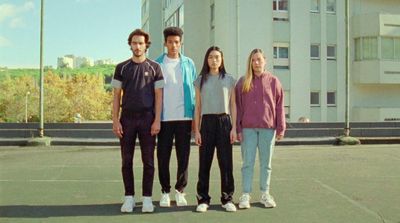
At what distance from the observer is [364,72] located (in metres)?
29.5

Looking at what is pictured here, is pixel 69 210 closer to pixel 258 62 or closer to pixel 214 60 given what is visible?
pixel 214 60

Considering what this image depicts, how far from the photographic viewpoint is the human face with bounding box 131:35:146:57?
5.76m

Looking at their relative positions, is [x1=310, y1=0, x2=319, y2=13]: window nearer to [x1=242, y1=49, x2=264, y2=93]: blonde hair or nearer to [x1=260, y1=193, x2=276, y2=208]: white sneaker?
[x1=242, y1=49, x2=264, y2=93]: blonde hair

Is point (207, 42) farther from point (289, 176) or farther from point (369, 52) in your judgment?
point (289, 176)

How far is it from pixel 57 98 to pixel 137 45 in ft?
173

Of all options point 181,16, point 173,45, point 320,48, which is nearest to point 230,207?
point 173,45

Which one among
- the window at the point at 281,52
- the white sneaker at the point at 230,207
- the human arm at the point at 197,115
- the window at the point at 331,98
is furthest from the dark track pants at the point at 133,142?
the window at the point at 331,98

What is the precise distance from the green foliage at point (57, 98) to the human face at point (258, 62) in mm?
50195

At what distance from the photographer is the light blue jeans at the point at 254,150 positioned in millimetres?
6051

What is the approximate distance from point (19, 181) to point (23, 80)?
7208 cm

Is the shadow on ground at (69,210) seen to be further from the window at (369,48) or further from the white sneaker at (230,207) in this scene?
the window at (369,48)

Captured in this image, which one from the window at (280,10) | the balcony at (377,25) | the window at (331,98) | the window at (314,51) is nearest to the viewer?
the window at (280,10)

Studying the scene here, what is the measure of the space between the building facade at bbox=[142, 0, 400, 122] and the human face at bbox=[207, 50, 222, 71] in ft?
71.5

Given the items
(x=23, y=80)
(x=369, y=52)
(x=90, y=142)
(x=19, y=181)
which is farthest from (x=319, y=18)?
(x=23, y=80)
